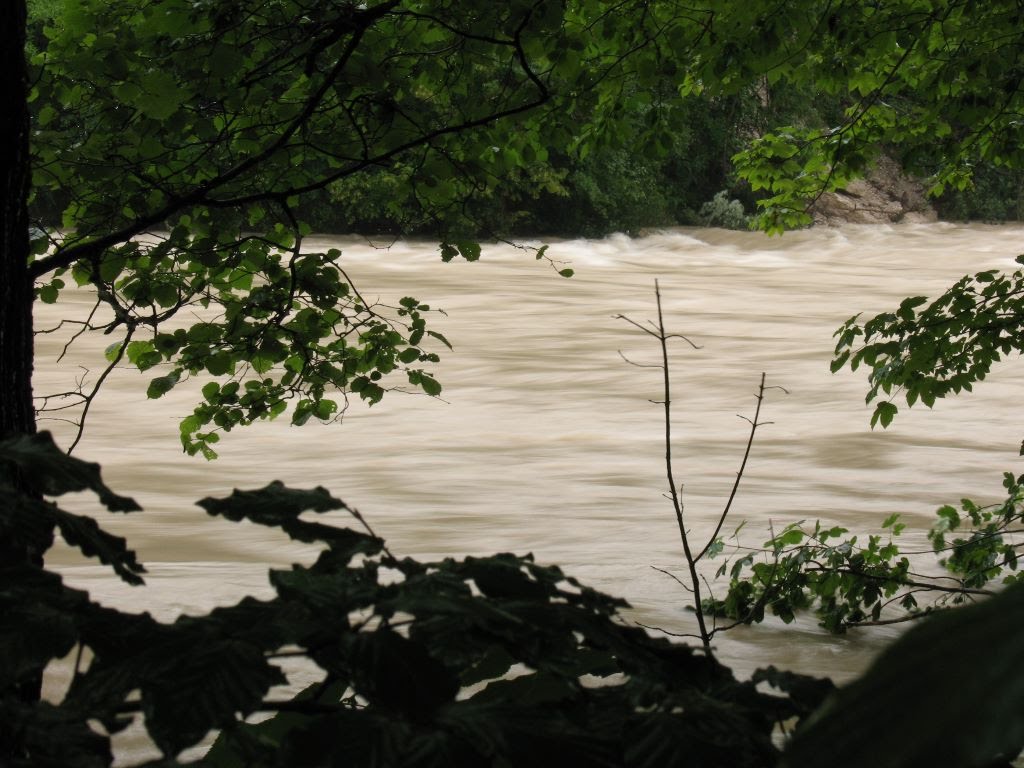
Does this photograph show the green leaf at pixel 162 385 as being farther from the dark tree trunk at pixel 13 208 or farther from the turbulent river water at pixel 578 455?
the turbulent river water at pixel 578 455

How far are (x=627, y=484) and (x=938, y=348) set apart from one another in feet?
19.6

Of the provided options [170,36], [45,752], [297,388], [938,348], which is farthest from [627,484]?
[45,752]

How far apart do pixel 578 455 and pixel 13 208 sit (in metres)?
9.49

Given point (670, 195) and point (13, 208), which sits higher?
point (670, 195)

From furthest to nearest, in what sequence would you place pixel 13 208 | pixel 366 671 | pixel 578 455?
A: pixel 578 455, pixel 13 208, pixel 366 671

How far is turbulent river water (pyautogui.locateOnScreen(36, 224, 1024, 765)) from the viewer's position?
25.5ft

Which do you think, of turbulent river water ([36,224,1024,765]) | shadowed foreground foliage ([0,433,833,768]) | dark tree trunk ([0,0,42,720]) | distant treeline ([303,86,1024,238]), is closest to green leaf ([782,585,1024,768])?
shadowed foreground foliage ([0,433,833,768])

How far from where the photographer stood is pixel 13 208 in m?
1.96

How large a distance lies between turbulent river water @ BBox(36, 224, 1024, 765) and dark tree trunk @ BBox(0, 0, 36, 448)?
9.94 ft

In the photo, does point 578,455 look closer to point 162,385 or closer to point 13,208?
point 162,385

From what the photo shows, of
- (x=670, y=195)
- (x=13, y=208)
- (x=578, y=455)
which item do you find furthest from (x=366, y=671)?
(x=670, y=195)

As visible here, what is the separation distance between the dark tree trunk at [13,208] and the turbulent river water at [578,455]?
119 inches

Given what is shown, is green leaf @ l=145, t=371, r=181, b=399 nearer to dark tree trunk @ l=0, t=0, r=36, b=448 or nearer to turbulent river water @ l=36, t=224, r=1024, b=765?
dark tree trunk @ l=0, t=0, r=36, b=448

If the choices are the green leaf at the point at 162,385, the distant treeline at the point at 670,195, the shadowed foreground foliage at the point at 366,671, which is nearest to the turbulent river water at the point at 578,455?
the green leaf at the point at 162,385
